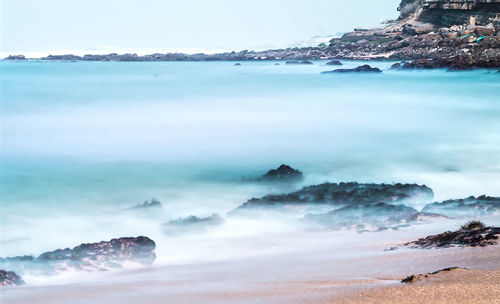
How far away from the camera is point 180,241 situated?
6719mm

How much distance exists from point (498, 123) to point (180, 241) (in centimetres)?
1182

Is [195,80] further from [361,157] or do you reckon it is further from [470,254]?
[470,254]

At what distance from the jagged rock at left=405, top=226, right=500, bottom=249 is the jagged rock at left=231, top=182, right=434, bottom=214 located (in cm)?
219

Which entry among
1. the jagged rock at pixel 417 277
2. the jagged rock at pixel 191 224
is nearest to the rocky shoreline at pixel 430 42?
the jagged rock at pixel 191 224

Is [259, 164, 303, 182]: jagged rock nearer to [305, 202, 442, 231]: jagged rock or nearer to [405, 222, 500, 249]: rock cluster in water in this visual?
[305, 202, 442, 231]: jagged rock

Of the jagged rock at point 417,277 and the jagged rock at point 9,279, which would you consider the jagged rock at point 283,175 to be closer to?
the jagged rock at point 9,279

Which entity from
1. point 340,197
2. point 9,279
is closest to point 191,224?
point 340,197

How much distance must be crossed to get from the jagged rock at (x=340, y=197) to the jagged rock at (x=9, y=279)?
3.10 meters

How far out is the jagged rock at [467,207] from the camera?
724 centimetres

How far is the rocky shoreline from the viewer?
33500mm

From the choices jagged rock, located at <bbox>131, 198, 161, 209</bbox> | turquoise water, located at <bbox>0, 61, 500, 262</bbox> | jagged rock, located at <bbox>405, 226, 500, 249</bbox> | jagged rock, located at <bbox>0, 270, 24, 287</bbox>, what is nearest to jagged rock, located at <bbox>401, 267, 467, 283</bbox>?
jagged rock, located at <bbox>405, 226, 500, 249</bbox>

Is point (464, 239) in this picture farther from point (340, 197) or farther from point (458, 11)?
point (458, 11)

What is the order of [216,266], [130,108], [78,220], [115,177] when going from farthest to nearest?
[130,108], [115,177], [78,220], [216,266]

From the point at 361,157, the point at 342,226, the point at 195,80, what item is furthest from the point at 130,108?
the point at 342,226
